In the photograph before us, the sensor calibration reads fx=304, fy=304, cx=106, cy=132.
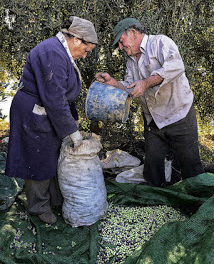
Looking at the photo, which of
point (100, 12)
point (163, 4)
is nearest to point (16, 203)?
point (100, 12)

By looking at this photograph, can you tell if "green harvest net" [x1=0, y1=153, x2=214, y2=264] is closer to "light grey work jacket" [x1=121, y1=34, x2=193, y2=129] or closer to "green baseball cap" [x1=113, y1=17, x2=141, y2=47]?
"light grey work jacket" [x1=121, y1=34, x2=193, y2=129]

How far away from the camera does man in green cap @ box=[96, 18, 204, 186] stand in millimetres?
2486

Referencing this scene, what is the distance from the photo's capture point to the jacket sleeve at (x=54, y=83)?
7.25ft

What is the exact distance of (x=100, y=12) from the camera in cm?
376

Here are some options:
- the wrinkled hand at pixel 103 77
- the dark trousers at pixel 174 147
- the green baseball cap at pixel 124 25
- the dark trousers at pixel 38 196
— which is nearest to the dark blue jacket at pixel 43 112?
the dark trousers at pixel 38 196

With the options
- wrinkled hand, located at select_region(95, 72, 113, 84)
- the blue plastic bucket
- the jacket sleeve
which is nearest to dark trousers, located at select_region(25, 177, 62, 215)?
the jacket sleeve

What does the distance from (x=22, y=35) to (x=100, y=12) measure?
102 cm

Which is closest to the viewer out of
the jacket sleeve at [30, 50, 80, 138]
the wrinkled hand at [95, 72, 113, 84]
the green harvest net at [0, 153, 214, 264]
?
the green harvest net at [0, 153, 214, 264]

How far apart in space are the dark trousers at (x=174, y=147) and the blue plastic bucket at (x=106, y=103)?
2.01 ft

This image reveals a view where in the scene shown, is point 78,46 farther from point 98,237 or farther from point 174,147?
point 98,237

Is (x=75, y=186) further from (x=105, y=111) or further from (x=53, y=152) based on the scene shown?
(x=105, y=111)

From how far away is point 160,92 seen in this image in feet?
8.96

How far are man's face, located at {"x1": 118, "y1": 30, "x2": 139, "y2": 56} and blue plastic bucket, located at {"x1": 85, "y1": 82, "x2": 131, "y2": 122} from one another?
1.47 ft

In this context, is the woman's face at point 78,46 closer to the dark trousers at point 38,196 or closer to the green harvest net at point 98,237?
the dark trousers at point 38,196
